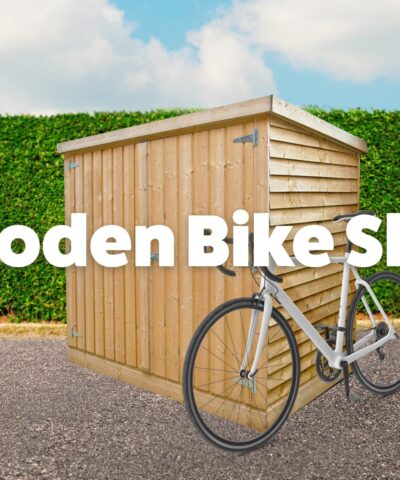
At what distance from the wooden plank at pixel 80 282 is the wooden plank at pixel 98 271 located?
0.24 metres

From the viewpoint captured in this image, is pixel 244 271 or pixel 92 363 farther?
pixel 92 363

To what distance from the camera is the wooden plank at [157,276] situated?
4.49m

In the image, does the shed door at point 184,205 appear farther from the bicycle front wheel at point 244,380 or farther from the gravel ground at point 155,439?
the gravel ground at point 155,439

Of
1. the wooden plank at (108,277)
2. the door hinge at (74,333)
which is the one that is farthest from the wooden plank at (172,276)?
the door hinge at (74,333)

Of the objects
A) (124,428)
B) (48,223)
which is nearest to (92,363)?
(124,428)

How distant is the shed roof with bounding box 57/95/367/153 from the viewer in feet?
11.7

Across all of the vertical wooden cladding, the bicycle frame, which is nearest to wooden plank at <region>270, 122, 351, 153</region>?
the vertical wooden cladding

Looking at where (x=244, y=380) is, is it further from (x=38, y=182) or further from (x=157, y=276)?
(x=38, y=182)

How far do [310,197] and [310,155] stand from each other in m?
0.33

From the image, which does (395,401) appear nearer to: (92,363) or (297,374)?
(297,374)

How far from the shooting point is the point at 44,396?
4594 mm

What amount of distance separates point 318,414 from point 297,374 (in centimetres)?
73

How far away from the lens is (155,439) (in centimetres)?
366

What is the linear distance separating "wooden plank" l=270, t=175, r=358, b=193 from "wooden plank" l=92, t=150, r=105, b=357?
2031 millimetres
